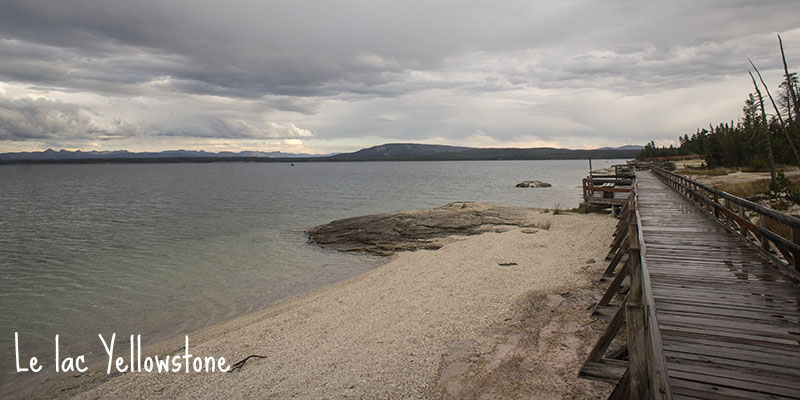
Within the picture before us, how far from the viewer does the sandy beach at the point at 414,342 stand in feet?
20.8

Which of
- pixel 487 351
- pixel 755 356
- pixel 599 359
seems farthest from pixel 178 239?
pixel 755 356

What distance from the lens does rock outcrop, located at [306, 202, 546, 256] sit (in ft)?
69.7

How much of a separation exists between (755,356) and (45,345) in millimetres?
14426

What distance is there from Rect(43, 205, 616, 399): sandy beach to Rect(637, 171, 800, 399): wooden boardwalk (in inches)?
54.8

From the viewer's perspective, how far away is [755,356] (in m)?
4.32

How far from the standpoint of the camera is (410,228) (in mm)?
23203

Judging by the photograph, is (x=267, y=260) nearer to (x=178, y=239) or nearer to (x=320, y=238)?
(x=320, y=238)

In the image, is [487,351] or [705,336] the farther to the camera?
[487,351]

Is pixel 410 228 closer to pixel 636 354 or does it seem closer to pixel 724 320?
pixel 724 320

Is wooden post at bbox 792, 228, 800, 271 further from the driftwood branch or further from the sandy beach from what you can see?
the driftwood branch

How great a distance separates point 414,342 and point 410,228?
1536 centimetres

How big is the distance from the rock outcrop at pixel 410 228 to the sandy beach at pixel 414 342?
287 inches

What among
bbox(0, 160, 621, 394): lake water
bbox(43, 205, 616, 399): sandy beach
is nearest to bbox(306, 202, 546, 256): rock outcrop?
bbox(0, 160, 621, 394): lake water

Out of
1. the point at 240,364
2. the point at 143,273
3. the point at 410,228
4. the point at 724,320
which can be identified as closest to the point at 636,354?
the point at 724,320
